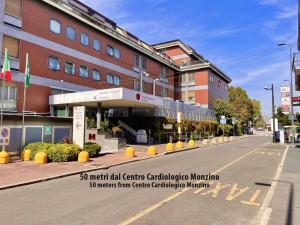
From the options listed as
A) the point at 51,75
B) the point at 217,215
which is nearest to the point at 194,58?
the point at 51,75

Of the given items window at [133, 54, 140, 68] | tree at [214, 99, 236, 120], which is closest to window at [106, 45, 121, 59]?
window at [133, 54, 140, 68]

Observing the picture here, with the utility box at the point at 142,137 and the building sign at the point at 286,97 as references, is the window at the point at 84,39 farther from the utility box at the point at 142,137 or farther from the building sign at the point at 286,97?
the building sign at the point at 286,97

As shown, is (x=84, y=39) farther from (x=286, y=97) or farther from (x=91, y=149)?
(x=286, y=97)

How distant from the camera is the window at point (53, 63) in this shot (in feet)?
94.4

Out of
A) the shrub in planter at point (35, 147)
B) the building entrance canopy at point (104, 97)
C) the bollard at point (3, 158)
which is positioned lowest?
the bollard at point (3, 158)

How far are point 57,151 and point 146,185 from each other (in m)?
8.55

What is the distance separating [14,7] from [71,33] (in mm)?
6719

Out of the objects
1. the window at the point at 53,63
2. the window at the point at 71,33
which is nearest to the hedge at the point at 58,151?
the window at the point at 53,63

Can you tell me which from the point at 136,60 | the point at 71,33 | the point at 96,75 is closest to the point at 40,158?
the point at 71,33

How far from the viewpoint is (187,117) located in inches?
1690

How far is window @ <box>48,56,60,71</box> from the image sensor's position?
94.4ft

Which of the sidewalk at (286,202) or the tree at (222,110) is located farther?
the tree at (222,110)

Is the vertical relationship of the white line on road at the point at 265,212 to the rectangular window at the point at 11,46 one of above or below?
below

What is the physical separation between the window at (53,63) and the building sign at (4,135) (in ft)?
38.5
